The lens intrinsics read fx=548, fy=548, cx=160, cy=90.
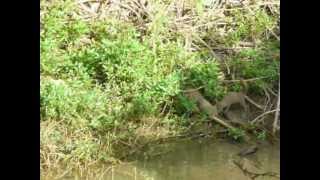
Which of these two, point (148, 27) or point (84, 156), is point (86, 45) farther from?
point (84, 156)

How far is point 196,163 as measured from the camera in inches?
110

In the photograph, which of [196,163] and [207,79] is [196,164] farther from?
[207,79]

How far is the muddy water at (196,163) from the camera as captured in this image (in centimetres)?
272

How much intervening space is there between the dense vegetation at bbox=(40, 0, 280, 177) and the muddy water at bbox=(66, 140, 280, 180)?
0.10 meters

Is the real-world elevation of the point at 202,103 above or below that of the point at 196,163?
above

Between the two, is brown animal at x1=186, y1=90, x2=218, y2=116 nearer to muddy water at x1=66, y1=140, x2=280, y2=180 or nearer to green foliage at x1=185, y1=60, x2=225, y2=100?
green foliage at x1=185, y1=60, x2=225, y2=100

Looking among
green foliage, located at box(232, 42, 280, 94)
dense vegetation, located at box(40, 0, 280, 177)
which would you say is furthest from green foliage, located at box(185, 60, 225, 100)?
green foliage, located at box(232, 42, 280, 94)

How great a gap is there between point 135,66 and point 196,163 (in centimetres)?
61

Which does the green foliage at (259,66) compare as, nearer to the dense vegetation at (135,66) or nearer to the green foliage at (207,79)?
the dense vegetation at (135,66)

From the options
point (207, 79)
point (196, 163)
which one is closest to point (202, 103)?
point (207, 79)

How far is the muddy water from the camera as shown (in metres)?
2.72

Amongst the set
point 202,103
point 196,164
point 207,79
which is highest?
point 207,79

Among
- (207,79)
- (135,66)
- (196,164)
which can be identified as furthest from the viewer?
(207,79)

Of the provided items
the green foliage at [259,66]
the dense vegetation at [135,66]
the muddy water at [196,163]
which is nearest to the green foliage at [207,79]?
the dense vegetation at [135,66]
